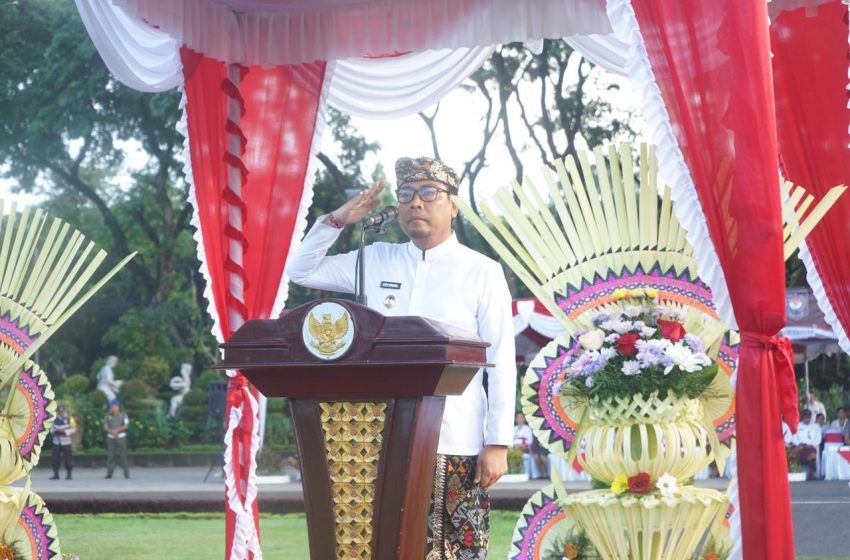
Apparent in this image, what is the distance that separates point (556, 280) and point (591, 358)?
0.48 metres

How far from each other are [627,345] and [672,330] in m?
0.18

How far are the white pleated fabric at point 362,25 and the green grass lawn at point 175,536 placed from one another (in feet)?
13.4

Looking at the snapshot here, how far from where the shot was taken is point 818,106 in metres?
5.16

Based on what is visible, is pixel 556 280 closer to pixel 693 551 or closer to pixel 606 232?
pixel 606 232

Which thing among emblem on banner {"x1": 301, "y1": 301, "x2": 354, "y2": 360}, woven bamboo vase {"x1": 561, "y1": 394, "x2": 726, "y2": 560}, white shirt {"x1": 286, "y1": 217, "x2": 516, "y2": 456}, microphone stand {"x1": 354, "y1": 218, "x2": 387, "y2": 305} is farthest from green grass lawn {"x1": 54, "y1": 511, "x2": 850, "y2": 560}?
emblem on banner {"x1": 301, "y1": 301, "x2": 354, "y2": 360}

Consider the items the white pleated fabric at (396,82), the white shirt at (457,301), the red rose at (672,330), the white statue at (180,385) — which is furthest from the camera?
the white statue at (180,385)

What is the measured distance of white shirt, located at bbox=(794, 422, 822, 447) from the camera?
52.2 feet

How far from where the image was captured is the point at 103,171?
25.5m

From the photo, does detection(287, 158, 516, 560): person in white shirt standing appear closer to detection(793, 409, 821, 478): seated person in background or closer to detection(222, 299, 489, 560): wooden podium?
detection(222, 299, 489, 560): wooden podium

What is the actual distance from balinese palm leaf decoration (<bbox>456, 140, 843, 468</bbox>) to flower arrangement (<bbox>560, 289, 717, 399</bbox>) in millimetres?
137

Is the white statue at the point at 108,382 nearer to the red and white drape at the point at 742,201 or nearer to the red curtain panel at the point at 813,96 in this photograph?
the red curtain panel at the point at 813,96

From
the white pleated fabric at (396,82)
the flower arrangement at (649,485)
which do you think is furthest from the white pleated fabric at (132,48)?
the flower arrangement at (649,485)

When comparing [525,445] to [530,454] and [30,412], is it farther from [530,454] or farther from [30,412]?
[30,412]

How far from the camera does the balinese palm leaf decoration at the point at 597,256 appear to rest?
4332 millimetres
